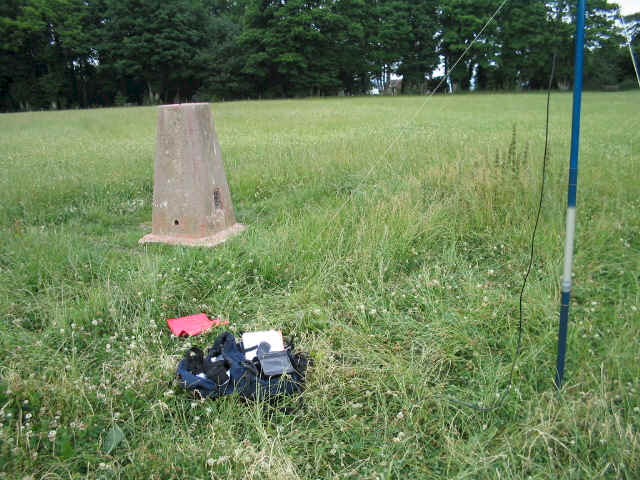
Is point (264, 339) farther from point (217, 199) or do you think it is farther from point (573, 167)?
point (217, 199)

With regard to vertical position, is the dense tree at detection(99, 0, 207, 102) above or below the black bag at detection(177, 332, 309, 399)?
above

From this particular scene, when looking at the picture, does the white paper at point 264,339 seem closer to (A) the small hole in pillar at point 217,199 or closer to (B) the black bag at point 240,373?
(B) the black bag at point 240,373

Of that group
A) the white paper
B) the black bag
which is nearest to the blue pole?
the black bag

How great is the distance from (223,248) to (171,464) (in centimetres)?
254

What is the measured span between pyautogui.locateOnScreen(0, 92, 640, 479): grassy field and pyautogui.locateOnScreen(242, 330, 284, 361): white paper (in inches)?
6.4

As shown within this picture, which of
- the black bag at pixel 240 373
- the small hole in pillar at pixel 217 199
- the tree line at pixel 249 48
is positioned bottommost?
the black bag at pixel 240 373

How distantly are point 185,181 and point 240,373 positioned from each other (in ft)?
9.70

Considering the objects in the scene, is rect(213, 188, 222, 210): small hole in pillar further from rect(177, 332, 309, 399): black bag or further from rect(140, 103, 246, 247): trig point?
rect(177, 332, 309, 399): black bag

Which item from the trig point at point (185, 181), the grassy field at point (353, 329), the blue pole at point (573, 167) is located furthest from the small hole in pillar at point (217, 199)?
the blue pole at point (573, 167)

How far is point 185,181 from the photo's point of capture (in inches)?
202

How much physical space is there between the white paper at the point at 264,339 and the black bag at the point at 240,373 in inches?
4.4

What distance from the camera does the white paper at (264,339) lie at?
3062 mm

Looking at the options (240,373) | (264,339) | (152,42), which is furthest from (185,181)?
(152,42)

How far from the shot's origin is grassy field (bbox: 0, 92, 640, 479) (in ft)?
7.42
